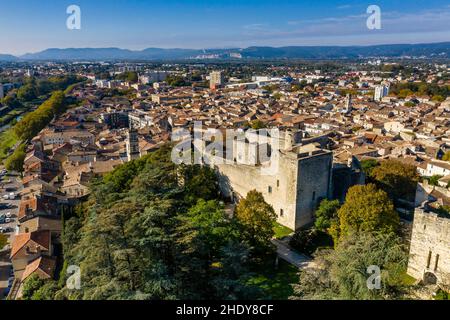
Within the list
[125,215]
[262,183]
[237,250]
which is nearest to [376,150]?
[262,183]

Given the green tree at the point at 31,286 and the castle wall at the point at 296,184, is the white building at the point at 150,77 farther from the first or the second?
the green tree at the point at 31,286

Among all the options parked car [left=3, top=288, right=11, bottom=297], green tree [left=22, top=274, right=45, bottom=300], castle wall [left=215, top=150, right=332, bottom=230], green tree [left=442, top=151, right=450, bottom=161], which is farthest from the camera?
green tree [left=442, top=151, right=450, bottom=161]

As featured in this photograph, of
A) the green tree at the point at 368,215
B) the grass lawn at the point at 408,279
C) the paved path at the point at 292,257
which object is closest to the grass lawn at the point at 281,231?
the paved path at the point at 292,257

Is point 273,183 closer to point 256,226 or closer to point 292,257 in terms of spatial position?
point 256,226

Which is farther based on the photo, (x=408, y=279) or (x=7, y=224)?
(x=7, y=224)

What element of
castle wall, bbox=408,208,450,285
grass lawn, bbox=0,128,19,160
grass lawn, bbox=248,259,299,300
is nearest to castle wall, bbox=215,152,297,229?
grass lawn, bbox=248,259,299,300

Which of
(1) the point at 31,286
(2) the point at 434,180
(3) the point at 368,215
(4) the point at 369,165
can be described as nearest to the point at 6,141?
(1) the point at 31,286

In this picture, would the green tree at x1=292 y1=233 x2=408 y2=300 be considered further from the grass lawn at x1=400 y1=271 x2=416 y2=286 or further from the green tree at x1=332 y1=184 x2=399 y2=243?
the green tree at x1=332 y1=184 x2=399 y2=243
